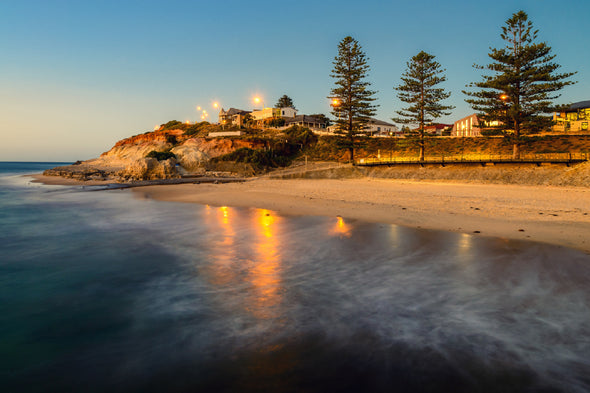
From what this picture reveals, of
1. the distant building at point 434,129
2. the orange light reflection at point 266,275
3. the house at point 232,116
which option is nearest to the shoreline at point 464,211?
the orange light reflection at point 266,275

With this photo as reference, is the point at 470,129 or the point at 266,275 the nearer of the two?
the point at 266,275

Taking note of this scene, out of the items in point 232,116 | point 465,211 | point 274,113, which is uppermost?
point 232,116

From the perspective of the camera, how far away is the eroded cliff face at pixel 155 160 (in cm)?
3903

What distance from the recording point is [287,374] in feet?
12.6

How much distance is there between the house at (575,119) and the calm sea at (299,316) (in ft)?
170

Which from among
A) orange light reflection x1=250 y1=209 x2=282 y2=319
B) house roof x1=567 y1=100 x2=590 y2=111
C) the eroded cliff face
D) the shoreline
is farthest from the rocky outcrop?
house roof x1=567 y1=100 x2=590 y2=111

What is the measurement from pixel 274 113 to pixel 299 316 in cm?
10049

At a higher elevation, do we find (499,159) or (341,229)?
(499,159)

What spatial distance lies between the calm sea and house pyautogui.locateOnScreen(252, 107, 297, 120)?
9446cm

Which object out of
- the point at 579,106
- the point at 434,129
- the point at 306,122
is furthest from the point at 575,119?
the point at 306,122

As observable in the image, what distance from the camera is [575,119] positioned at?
56375 mm

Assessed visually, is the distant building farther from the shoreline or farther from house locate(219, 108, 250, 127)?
house locate(219, 108, 250, 127)

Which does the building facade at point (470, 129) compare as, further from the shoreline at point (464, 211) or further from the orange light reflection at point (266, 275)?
the orange light reflection at point (266, 275)

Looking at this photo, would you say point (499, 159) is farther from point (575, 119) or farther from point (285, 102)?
point (285, 102)
